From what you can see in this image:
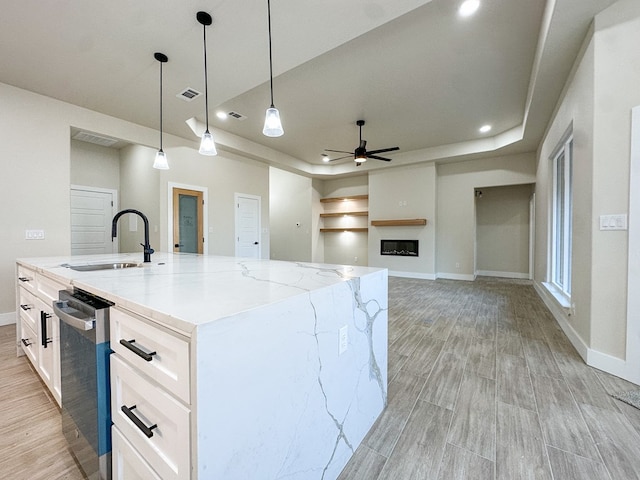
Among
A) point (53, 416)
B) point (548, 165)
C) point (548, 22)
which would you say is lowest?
point (53, 416)

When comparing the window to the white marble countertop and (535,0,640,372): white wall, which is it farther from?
the white marble countertop

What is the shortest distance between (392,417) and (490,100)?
465 centimetres

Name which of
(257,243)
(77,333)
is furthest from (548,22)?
(257,243)

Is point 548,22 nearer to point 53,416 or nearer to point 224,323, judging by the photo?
point 224,323

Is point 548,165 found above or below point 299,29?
below

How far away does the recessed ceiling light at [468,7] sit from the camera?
2.38 m

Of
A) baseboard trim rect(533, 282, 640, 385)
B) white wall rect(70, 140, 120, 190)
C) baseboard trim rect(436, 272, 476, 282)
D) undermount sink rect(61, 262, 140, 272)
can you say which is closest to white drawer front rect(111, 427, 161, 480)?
undermount sink rect(61, 262, 140, 272)

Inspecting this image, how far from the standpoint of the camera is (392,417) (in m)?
1.68

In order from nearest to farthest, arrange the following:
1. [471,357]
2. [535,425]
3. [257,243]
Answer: [535,425] < [471,357] < [257,243]

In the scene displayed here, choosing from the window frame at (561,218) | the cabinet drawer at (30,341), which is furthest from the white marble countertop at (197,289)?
the window frame at (561,218)

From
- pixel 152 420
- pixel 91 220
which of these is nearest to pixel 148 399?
pixel 152 420

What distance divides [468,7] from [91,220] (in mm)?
7222

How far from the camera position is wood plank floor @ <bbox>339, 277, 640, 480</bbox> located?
4.32 ft

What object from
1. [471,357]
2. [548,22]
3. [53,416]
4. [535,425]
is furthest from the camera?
Answer: [471,357]
